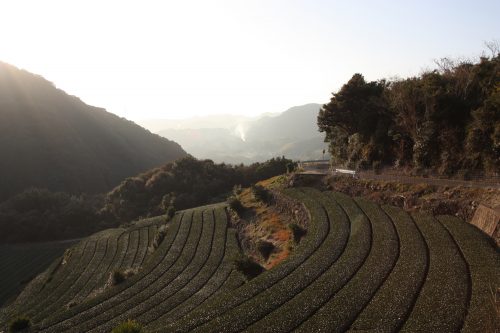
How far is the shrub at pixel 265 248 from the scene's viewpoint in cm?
3566

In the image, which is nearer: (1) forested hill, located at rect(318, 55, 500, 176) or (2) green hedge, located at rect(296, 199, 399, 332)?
(2) green hedge, located at rect(296, 199, 399, 332)

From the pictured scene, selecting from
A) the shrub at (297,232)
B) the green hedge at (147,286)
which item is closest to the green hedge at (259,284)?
the shrub at (297,232)

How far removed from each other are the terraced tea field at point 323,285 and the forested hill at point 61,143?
9704 cm

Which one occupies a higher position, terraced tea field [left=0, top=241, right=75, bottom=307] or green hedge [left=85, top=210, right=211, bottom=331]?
green hedge [left=85, top=210, right=211, bottom=331]

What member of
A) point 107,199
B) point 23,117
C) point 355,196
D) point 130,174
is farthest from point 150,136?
point 355,196

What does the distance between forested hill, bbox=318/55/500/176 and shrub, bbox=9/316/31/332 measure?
118 ft

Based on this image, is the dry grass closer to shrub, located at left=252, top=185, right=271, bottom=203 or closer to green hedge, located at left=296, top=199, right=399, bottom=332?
shrub, located at left=252, top=185, right=271, bottom=203

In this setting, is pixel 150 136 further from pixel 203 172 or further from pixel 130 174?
pixel 203 172

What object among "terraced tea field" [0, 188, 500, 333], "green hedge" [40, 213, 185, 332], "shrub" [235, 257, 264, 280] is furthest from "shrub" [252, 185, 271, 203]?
"shrub" [235, 257, 264, 280]

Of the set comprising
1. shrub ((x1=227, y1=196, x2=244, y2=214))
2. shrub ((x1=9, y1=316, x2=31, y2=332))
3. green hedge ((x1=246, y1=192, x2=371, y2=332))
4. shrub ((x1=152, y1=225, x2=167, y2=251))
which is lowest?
shrub ((x1=9, y1=316, x2=31, y2=332))

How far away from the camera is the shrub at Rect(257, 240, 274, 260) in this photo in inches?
1404

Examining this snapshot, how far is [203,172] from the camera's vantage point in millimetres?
96938

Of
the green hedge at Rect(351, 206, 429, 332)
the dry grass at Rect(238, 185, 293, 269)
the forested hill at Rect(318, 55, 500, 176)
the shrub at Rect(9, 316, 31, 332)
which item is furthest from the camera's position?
the dry grass at Rect(238, 185, 293, 269)

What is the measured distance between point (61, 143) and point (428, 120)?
5411 inches
